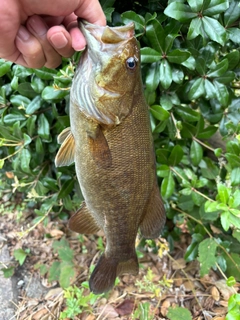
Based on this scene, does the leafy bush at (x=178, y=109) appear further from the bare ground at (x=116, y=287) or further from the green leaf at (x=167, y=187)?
the bare ground at (x=116, y=287)

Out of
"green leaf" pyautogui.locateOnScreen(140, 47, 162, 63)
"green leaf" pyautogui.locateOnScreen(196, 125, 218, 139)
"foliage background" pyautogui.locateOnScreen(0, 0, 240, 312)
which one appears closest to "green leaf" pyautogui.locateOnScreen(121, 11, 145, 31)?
"foliage background" pyautogui.locateOnScreen(0, 0, 240, 312)

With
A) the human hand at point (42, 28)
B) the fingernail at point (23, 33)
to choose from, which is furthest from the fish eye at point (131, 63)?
the fingernail at point (23, 33)

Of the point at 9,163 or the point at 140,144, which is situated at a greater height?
the point at 140,144

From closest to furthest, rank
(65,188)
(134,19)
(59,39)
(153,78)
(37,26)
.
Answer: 1. (59,39)
2. (37,26)
3. (134,19)
4. (153,78)
5. (65,188)

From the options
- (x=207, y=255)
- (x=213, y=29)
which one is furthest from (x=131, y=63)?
(x=207, y=255)

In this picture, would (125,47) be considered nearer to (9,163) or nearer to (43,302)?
(9,163)

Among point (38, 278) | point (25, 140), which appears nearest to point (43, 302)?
point (38, 278)

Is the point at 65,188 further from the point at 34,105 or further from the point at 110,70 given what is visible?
the point at 110,70
